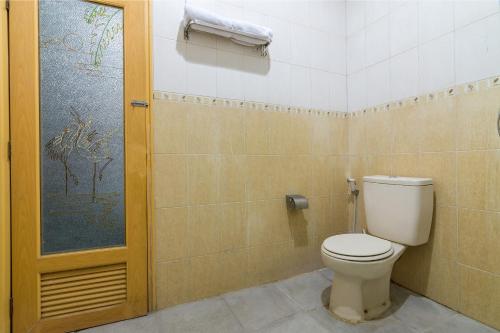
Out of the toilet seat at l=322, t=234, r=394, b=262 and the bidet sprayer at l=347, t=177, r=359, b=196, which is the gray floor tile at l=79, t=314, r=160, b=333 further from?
the bidet sprayer at l=347, t=177, r=359, b=196

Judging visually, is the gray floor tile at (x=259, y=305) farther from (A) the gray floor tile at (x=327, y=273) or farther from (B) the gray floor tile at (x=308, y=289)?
(A) the gray floor tile at (x=327, y=273)

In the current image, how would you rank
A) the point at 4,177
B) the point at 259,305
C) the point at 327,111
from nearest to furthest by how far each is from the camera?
the point at 4,177 → the point at 259,305 → the point at 327,111

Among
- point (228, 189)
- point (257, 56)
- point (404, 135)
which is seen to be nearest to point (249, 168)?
point (228, 189)

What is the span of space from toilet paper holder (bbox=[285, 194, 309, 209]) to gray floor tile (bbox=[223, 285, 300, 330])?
22.9 inches

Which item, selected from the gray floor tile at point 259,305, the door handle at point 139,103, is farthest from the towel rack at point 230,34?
the gray floor tile at point 259,305

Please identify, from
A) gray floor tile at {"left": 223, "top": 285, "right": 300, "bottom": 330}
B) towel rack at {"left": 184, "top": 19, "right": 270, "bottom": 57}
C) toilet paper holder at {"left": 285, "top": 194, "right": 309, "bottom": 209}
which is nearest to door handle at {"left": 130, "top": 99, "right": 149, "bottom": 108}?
towel rack at {"left": 184, "top": 19, "right": 270, "bottom": 57}

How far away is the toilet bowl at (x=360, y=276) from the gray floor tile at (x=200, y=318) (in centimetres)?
59

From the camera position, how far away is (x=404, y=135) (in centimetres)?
168

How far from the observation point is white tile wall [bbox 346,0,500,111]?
1316 millimetres

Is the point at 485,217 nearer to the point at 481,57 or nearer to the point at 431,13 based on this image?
the point at 481,57

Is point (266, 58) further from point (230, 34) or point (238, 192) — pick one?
point (238, 192)

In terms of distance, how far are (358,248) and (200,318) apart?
0.96 metres

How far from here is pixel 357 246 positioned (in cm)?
141

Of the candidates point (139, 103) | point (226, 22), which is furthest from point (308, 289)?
point (226, 22)
